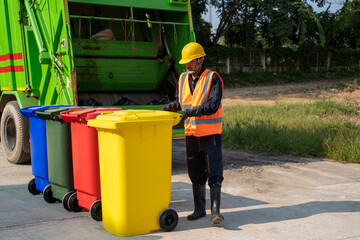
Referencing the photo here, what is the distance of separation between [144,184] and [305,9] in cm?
2238

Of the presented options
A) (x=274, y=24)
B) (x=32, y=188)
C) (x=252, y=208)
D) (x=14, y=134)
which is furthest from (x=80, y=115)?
(x=274, y=24)

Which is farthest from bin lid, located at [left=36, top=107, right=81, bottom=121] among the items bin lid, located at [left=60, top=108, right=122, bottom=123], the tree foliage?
the tree foliage

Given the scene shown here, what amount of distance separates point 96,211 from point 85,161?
456 mm

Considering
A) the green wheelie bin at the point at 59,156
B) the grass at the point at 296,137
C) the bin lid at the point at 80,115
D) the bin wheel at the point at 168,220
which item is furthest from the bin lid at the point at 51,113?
the grass at the point at 296,137

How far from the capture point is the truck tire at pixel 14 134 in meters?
7.70

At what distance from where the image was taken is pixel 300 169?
7.15 metres

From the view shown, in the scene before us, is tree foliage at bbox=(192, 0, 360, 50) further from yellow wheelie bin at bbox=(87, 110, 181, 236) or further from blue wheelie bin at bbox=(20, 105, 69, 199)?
yellow wheelie bin at bbox=(87, 110, 181, 236)

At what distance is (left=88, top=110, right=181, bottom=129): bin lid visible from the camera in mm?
4066

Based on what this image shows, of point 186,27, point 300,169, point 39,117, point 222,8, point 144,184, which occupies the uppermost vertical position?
point 222,8

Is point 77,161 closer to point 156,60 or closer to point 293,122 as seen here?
point 156,60

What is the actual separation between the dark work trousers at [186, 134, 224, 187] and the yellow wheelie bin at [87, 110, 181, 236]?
0.37 meters

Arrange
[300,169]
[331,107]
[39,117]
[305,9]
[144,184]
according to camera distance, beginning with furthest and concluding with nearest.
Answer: [305,9], [331,107], [300,169], [39,117], [144,184]

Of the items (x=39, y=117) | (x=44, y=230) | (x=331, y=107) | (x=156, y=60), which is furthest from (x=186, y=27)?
(x=331, y=107)

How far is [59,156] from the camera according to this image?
5.05 metres
